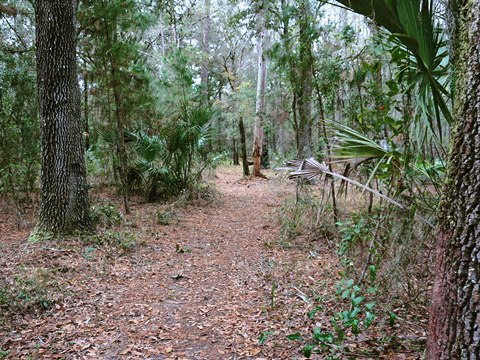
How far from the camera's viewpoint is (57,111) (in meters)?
5.29

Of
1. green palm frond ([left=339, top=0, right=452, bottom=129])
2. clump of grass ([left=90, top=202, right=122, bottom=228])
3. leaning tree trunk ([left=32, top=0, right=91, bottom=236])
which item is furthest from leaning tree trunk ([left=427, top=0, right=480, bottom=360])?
clump of grass ([left=90, top=202, right=122, bottom=228])

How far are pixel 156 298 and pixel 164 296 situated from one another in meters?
0.11

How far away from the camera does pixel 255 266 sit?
5.11 meters

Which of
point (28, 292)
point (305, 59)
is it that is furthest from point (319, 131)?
point (28, 292)

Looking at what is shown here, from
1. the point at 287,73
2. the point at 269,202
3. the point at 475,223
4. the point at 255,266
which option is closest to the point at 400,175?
the point at 475,223

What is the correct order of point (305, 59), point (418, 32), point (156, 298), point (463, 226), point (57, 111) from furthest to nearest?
point (305, 59)
point (57, 111)
point (156, 298)
point (418, 32)
point (463, 226)

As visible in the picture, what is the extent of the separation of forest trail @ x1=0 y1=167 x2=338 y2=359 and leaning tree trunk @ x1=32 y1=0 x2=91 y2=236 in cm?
62

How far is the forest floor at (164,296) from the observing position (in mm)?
3016

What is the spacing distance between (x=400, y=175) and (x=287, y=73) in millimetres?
4420

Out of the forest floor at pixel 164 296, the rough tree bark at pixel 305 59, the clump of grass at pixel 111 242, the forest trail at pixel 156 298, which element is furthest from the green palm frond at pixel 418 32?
the clump of grass at pixel 111 242

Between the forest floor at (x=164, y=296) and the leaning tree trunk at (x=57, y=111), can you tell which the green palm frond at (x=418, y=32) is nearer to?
the forest floor at (x=164, y=296)

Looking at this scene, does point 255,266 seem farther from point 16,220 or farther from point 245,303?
point 16,220

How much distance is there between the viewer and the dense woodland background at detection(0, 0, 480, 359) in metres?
2.82

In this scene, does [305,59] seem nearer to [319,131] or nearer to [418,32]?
[319,131]
